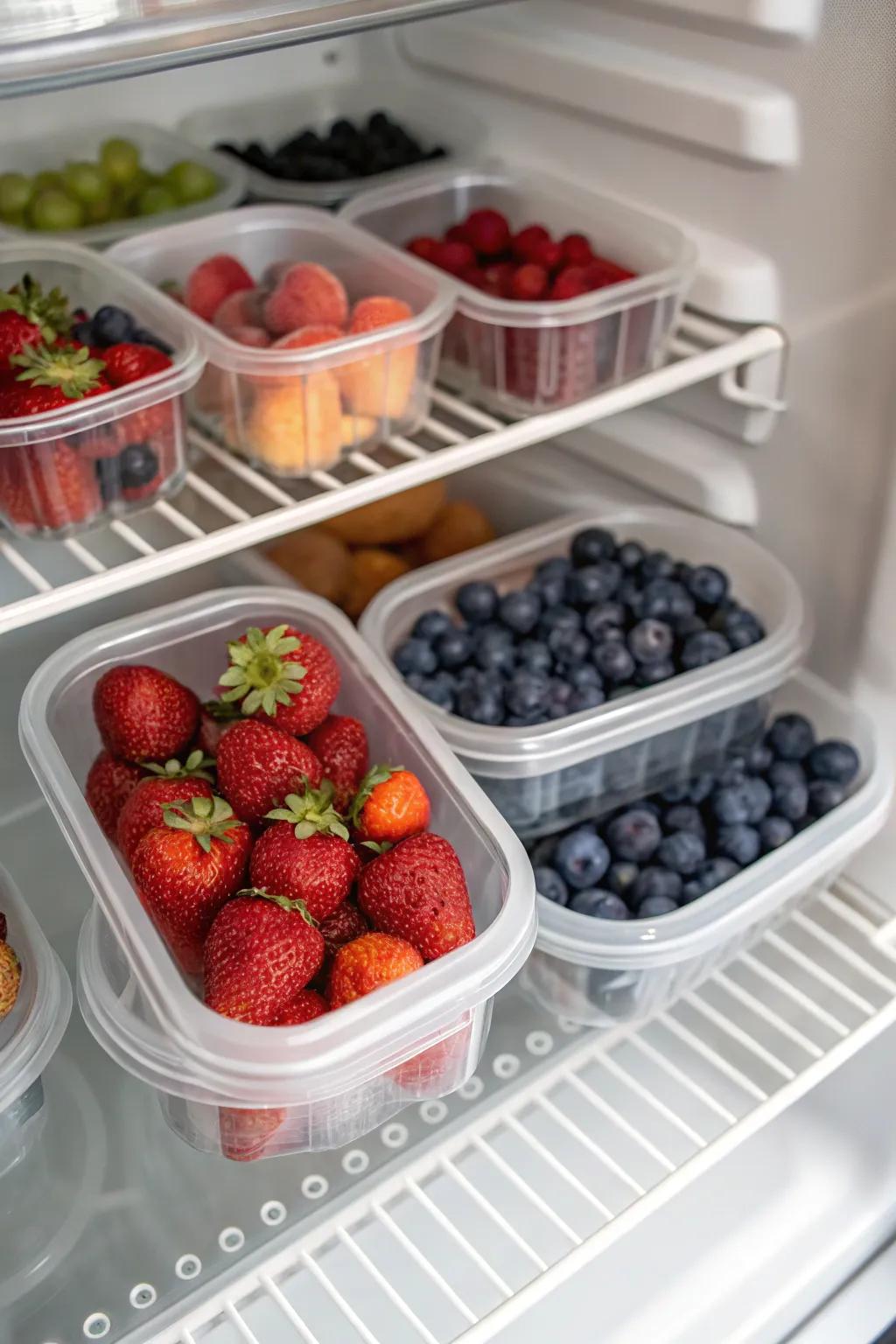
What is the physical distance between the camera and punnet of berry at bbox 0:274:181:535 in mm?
913

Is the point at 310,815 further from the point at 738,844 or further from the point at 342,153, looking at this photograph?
the point at 342,153

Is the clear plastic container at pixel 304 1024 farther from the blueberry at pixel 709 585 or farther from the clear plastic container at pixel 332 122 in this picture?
the clear plastic container at pixel 332 122

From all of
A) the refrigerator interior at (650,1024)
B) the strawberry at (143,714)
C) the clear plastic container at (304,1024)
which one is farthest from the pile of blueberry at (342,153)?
the strawberry at (143,714)

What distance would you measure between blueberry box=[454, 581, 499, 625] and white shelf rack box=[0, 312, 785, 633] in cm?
16

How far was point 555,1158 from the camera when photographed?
1105mm

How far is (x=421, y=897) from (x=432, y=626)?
0.42 metres

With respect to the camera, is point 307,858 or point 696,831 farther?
point 696,831

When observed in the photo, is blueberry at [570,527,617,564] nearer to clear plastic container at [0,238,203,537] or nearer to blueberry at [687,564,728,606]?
blueberry at [687,564,728,606]

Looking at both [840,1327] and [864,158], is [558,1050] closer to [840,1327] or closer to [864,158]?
[840,1327]

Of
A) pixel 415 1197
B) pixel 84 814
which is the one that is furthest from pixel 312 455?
pixel 415 1197

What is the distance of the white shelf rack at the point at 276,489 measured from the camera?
92cm

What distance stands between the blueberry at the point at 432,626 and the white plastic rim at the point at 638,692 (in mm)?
32

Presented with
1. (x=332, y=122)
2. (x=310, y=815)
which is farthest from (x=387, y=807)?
(x=332, y=122)

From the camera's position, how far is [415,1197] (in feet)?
3.55
